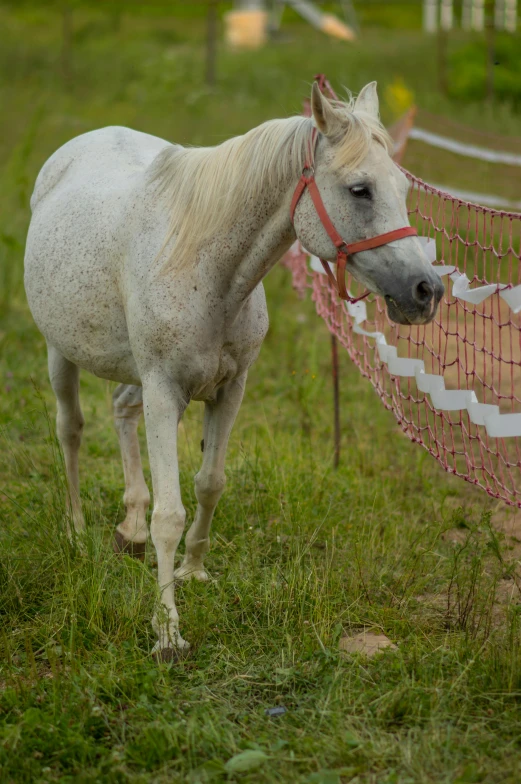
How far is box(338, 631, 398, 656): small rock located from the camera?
3420mm

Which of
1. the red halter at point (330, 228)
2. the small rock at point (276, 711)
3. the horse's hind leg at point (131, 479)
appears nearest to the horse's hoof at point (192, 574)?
the horse's hind leg at point (131, 479)

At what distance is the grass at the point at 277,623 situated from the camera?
2826 mm

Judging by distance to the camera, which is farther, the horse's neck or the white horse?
the horse's neck

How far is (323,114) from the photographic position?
3105 millimetres

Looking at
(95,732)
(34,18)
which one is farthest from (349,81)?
(95,732)

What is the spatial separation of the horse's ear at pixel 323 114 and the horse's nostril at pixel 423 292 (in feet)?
2.02

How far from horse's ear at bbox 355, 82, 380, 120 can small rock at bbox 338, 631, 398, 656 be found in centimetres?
197

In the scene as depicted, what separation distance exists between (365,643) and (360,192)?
65.8 inches

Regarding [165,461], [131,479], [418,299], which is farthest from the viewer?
[131,479]

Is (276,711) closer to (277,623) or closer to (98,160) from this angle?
(277,623)

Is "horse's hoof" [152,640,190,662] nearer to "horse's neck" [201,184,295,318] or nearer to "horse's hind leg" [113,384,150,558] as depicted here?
"horse's hind leg" [113,384,150,558]

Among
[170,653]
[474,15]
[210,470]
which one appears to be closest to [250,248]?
[210,470]

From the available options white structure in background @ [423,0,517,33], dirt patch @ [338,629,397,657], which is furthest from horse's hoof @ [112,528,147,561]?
white structure in background @ [423,0,517,33]

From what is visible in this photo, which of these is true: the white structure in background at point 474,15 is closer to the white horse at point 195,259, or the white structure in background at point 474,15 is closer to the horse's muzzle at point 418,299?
the white horse at point 195,259
